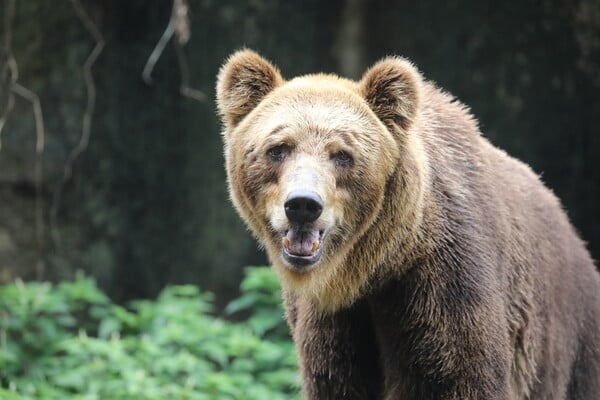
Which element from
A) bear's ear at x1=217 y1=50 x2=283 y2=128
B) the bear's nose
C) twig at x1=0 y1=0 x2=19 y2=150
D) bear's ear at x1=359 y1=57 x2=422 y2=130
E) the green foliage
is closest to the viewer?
the bear's nose

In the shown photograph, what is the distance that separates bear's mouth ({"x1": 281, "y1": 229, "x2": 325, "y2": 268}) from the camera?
4344 millimetres

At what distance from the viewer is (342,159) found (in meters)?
4.39

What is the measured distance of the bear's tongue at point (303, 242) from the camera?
4344 millimetres

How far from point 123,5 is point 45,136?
1.40m

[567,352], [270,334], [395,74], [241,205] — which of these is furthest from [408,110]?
[270,334]

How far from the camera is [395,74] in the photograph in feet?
15.0

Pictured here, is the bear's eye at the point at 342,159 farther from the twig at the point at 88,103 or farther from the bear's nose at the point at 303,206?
the twig at the point at 88,103

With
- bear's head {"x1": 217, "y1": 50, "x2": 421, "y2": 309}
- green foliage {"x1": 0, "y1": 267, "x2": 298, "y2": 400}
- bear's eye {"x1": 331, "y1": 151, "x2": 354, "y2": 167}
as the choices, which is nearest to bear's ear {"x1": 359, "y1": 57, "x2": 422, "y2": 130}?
bear's head {"x1": 217, "y1": 50, "x2": 421, "y2": 309}

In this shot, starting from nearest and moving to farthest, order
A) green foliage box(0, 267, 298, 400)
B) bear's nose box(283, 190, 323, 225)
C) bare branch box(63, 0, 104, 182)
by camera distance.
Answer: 1. bear's nose box(283, 190, 323, 225)
2. green foliage box(0, 267, 298, 400)
3. bare branch box(63, 0, 104, 182)

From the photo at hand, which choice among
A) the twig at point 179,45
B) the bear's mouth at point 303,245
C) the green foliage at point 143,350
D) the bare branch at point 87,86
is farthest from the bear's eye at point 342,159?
the bare branch at point 87,86

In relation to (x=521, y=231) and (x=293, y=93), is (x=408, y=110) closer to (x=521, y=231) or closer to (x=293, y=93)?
(x=293, y=93)

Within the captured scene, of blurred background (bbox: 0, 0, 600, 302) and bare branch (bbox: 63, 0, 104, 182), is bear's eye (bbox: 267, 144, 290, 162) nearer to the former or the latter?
bare branch (bbox: 63, 0, 104, 182)

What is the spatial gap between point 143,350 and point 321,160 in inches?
132

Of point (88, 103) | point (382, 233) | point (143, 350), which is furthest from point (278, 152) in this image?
point (88, 103)
